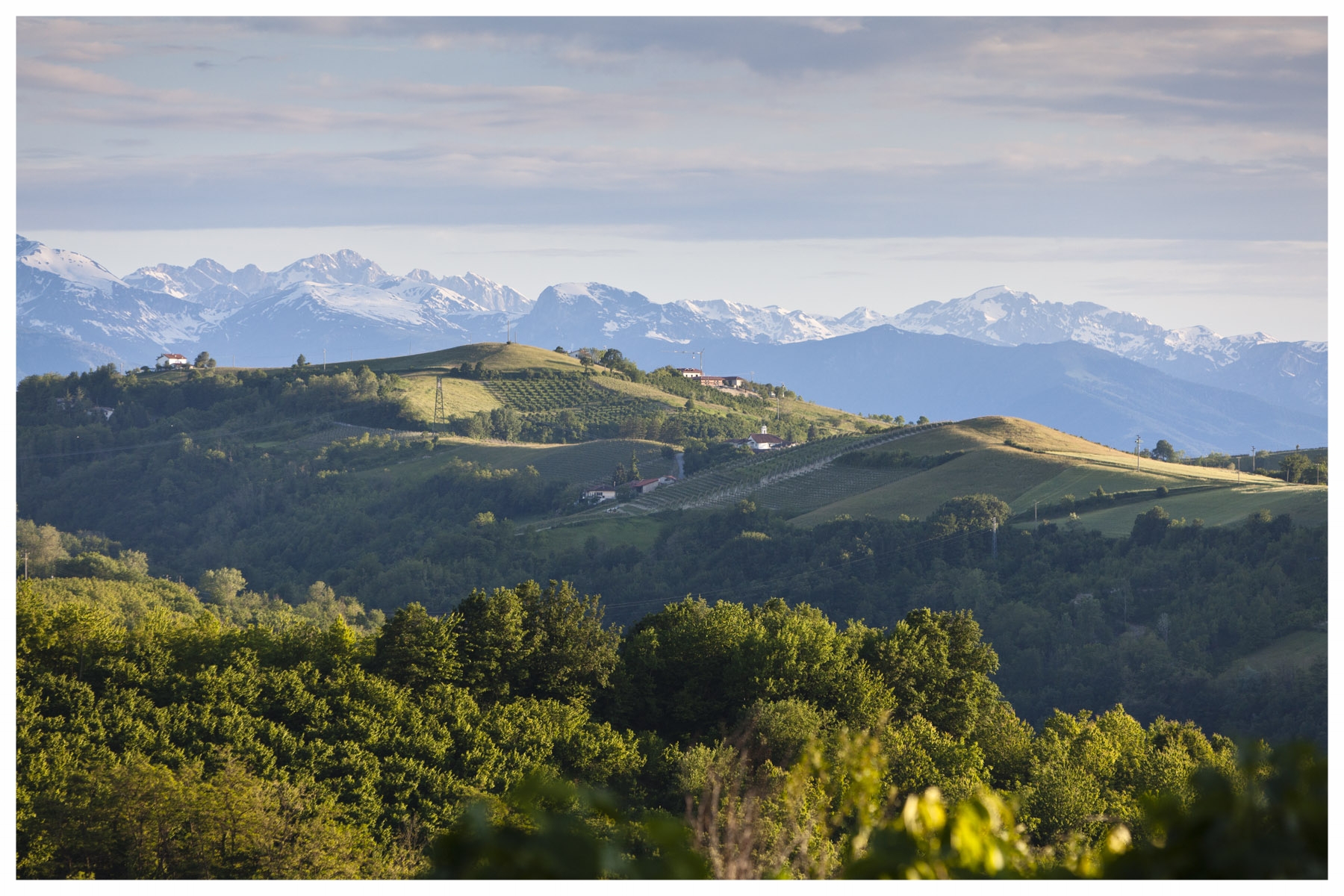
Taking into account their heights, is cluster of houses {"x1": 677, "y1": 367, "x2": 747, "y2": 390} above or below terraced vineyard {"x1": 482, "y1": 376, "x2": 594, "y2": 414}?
above

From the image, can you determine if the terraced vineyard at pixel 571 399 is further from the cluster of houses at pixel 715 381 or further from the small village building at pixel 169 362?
the small village building at pixel 169 362

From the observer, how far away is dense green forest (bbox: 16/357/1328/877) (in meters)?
4.94

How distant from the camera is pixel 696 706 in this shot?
26.4 meters

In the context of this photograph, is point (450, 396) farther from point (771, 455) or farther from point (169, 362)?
point (169, 362)

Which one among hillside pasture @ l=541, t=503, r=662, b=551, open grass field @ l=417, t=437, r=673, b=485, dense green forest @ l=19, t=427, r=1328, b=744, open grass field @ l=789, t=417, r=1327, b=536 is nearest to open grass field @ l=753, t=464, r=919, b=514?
open grass field @ l=789, t=417, r=1327, b=536

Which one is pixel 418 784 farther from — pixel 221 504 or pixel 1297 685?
pixel 221 504

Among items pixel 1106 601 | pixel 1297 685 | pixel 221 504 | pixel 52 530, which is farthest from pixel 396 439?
pixel 1297 685

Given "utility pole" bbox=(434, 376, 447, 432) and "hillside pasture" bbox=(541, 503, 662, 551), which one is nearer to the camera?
"hillside pasture" bbox=(541, 503, 662, 551)

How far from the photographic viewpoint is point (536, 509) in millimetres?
98875

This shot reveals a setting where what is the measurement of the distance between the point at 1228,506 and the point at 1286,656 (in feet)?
58.8

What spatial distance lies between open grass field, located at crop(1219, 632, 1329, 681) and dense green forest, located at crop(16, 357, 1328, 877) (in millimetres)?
497

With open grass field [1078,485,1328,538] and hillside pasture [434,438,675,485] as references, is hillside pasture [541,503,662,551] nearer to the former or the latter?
hillside pasture [434,438,675,485]

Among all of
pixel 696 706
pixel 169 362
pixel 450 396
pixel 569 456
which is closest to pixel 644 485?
pixel 569 456
